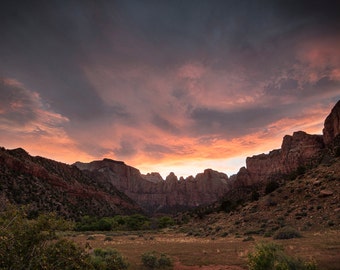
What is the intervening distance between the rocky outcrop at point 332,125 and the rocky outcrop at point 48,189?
94.9 metres

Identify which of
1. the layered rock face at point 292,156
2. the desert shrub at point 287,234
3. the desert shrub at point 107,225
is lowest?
the desert shrub at point 107,225

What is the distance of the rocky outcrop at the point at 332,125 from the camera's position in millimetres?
92094

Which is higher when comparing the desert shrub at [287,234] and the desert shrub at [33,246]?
the desert shrub at [33,246]

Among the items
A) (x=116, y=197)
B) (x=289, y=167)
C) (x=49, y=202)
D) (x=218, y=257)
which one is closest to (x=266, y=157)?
(x=289, y=167)

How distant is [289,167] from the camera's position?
119562 mm

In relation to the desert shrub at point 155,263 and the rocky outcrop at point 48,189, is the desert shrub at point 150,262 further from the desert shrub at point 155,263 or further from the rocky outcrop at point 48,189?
the rocky outcrop at point 48,189

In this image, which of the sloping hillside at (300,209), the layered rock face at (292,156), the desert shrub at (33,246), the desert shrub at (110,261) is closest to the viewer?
the desert shrub at (33,246)

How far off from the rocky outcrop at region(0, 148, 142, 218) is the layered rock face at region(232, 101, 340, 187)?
2910 inches

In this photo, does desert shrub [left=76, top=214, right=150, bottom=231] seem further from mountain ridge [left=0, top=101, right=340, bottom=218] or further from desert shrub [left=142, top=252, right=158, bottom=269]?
desert shrub [left=142, top=252, right=158, bottom=269]

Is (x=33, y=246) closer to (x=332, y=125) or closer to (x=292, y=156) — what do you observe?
(x=332, y=125)

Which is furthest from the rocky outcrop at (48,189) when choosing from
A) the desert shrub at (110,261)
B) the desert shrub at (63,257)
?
the desert shrub at (63,257)

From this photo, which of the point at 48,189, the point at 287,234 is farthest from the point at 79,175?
the point at 287,234

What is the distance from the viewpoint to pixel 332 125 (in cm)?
9562

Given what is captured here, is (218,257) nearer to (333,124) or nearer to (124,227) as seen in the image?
(124,227)
